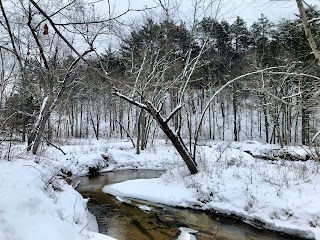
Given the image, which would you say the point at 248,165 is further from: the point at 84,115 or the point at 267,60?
the point at 84,115

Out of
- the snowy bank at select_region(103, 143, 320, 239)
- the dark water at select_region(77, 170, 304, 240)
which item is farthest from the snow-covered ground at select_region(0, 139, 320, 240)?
the dark water at select_region(77, 170, 304, 240)

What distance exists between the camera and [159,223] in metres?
9.61

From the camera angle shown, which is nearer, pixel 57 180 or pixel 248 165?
pixel 57 180

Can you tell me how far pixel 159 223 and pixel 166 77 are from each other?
12.3 metres

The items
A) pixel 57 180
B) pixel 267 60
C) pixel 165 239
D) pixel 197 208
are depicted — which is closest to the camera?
pixel 165 239

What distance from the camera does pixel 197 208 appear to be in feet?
36.7

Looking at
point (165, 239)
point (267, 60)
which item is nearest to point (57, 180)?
point (165, 239)

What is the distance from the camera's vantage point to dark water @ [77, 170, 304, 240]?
28.0 feet

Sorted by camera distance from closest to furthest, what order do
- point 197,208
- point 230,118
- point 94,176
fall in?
point 197,208 < point 94,176 < point 230,118

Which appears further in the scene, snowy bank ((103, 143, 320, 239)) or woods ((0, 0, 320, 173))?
snowy bank ((103, 143, 320, 239))

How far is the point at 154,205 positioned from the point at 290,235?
15.7 ft

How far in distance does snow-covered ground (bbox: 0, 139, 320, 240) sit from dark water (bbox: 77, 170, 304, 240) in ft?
1.14

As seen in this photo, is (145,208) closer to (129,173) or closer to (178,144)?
Answer: (178,144)

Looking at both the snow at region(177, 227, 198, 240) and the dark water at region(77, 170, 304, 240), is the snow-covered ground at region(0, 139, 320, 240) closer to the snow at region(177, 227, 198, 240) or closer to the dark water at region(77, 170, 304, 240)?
the snow at region(177, 227, 198, 240)
